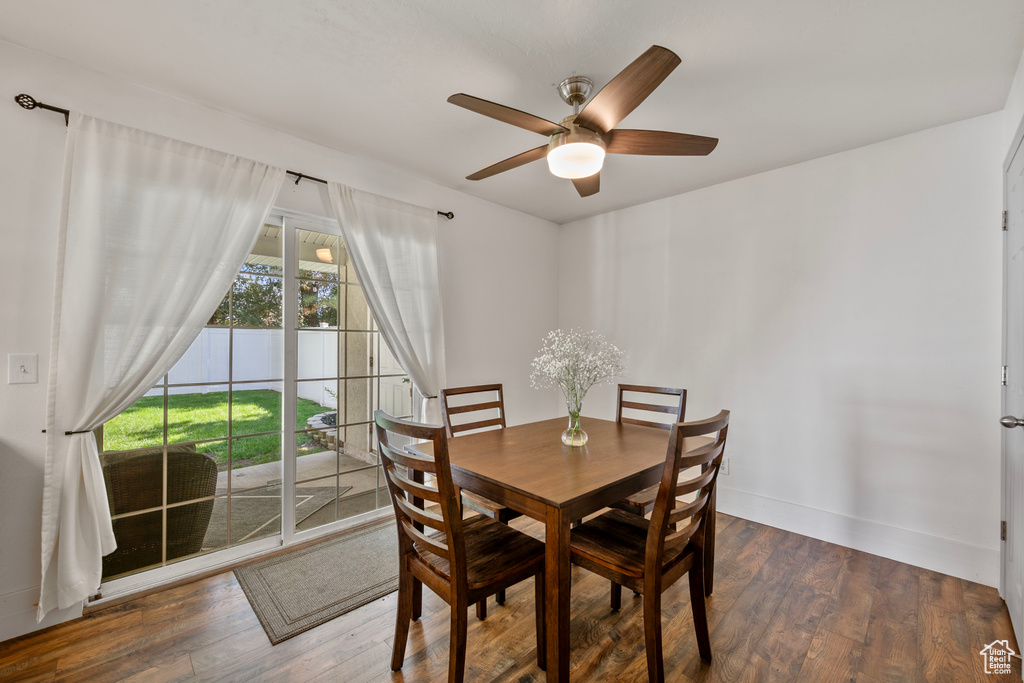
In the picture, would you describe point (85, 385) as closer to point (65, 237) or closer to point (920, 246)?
point (65, 237)

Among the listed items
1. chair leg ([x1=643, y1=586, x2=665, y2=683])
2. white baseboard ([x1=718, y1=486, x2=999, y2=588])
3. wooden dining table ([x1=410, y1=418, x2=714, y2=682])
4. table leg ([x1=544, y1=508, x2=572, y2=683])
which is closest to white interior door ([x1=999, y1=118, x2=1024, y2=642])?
white baseboard ([x1=718, y1=486, x2=999, y2=588])

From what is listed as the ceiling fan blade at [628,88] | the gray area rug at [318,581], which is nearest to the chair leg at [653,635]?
the gray area rug at [318,581]

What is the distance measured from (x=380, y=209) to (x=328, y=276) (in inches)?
23.0

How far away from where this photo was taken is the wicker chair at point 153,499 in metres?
2.16

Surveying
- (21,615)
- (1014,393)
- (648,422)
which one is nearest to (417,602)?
(648,422)

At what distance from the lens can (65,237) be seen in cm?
188

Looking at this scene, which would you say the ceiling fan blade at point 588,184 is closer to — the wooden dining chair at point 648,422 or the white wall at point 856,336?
the wooden dining chair at point 648,422

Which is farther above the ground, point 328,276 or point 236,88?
point 236,88

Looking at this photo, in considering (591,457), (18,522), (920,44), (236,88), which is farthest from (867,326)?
(18,522)

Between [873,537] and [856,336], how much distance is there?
125 centimetres

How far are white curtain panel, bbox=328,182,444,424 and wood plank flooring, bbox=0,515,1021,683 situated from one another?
148cm

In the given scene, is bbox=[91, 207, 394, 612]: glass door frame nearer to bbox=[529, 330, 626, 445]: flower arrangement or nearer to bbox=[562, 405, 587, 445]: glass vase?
bbox=[529, 330, 626, 445]: flower arrangement

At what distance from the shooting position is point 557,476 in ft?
5.33

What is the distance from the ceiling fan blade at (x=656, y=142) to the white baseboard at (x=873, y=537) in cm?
250
